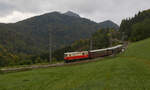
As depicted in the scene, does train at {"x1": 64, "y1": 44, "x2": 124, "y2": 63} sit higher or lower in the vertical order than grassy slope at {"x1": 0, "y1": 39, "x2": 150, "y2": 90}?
higher

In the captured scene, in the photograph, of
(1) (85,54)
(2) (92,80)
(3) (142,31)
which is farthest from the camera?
(3) (142,31)

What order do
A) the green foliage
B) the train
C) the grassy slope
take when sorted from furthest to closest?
the green foliage, the train, the grassy slope

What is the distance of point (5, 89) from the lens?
50.1 feet

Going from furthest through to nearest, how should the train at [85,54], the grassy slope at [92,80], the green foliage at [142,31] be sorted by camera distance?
the green foliage at [142,31] < the train at [85,54] < the grassy slope at [92,80]

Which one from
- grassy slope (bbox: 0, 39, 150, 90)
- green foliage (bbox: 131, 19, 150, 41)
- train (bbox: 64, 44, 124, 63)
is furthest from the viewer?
green foliage (bbox: 131, 19, 150, 41)

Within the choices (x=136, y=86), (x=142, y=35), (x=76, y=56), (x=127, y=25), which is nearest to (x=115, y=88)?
(x=136, y=86)

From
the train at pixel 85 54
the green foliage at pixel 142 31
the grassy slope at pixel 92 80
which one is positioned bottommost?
the grassy slope at pixel 92 80

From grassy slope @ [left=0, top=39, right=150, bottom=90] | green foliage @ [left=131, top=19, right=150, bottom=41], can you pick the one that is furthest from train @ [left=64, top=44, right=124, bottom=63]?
green foliage @ [left=131, top=19, right=150, bottom=41]

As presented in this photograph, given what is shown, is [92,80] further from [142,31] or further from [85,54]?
[142,31]

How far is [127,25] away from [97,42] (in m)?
35.8

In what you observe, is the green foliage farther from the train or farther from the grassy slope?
the grassy slope

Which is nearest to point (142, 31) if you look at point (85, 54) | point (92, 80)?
point (85, 54)

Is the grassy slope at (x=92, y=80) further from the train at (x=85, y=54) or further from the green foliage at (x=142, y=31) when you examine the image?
the green foliage at (x=142, y=31)

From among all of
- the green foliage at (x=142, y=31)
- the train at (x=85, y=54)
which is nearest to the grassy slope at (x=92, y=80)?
the train at (x=85, y=54)
